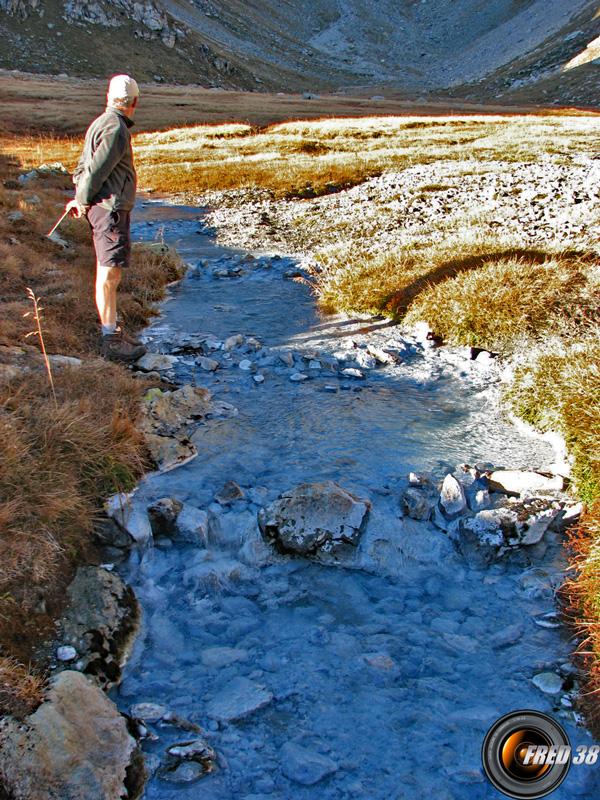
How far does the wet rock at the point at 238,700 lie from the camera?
4.09 m

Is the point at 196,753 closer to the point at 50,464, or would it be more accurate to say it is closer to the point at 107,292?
the point at 50,464

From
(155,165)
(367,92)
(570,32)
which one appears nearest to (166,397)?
(155,165)

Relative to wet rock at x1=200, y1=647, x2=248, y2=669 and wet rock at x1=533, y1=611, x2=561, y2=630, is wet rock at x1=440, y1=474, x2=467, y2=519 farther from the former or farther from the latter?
wet rock at x1=200, y1=647, x2=248, y2=669

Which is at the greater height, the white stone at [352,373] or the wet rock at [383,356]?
the wet rock at [383,356]

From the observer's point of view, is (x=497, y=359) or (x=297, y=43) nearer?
(x=497, y=359)

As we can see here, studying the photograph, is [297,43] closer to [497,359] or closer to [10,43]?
[10,43]

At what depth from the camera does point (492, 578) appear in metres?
5.32

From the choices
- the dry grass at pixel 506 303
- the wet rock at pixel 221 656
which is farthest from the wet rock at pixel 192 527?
the dry grass at pixel 506 303

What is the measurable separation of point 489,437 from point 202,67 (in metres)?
159

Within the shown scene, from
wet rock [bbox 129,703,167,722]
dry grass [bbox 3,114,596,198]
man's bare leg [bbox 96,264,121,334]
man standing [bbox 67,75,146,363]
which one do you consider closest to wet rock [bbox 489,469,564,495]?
wet rock [bbox 129,703,167,722]

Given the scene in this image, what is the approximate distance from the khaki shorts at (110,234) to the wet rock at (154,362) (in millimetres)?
1516

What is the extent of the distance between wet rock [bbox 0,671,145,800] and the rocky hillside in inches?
4624

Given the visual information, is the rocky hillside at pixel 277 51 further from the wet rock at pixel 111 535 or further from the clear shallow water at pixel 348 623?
the wet rock at pixel 111 535

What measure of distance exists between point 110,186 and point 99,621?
236 inches
